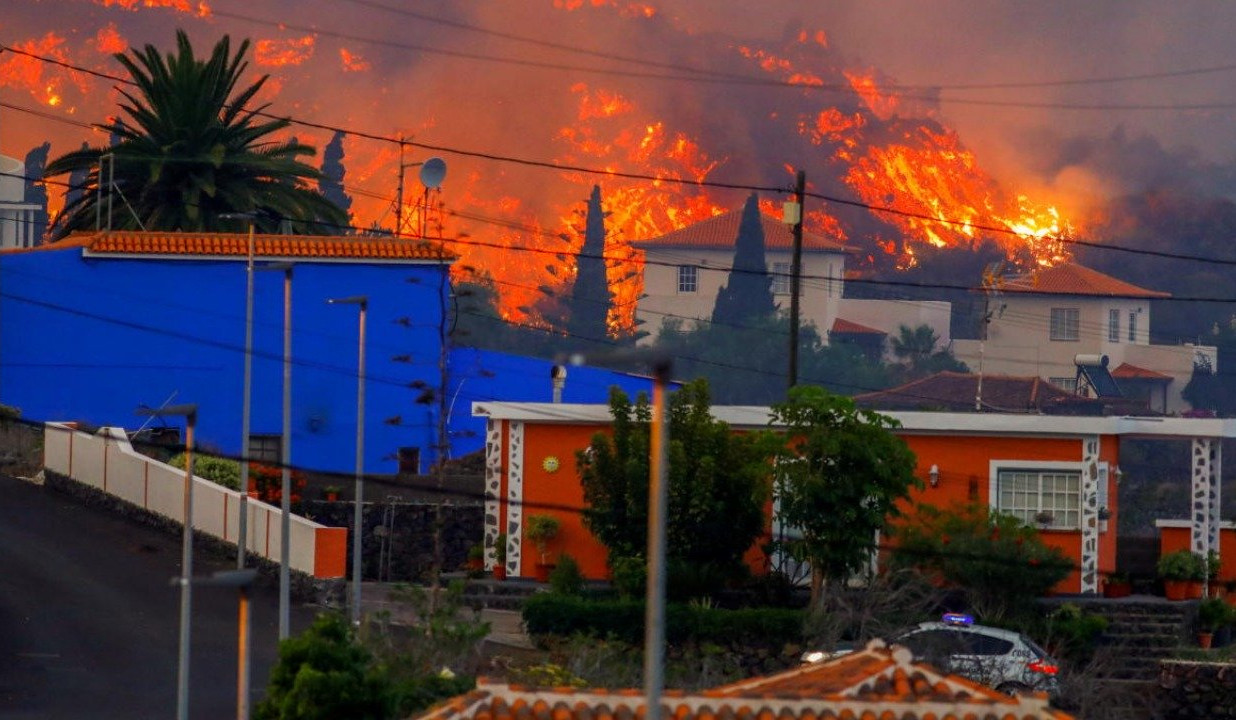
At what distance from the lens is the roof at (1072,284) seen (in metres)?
135

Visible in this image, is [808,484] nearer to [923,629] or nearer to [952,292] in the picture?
[923,629]

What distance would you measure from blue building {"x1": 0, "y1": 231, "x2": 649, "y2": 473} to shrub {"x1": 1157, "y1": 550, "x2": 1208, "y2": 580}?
1811 centimetres

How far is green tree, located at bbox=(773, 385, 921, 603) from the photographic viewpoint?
3797 centimetres

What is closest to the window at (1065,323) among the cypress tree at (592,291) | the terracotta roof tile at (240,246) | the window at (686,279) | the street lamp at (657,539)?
the window at (686,279)

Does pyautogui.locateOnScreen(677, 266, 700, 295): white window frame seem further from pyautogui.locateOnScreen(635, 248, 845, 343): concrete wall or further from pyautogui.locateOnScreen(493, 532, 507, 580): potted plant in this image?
pyautogui.locateOnScreen(493, 532, 507, 580): potted plant

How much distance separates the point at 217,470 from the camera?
144 ft

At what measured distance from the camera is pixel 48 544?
41.5 meters

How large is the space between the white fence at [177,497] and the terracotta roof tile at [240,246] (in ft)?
21.1

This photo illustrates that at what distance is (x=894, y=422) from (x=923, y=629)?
6.62m

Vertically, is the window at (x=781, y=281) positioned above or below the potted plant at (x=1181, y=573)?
above

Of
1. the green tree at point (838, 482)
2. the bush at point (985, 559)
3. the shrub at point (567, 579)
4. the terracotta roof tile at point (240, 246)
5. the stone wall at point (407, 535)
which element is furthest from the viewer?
the terracotta roof tile at point (240, 246)

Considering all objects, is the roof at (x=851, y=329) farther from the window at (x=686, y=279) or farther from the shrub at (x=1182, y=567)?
the shrub at (x=1182, y=567)

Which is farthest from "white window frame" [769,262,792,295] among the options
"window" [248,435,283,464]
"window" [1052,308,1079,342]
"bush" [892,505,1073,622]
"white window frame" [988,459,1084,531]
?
"bush" [892,505,1073,622]

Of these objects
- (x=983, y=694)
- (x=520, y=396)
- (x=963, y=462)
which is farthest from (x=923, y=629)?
(x=520, y=396)
